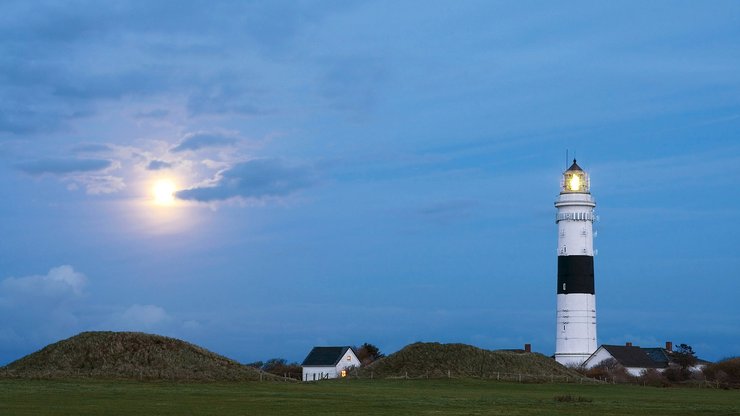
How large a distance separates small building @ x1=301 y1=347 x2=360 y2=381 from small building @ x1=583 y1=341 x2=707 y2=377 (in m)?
24.6

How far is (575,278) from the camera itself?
95125 mm

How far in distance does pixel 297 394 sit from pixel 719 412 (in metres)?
21.8

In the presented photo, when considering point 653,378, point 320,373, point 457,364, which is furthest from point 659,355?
point 457,364

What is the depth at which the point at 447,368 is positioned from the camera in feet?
280

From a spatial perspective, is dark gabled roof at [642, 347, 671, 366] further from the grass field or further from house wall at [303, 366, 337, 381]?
the grass field

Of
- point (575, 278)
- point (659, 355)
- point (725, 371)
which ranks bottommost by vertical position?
point (725, 371)

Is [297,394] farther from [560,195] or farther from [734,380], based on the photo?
[734,380]

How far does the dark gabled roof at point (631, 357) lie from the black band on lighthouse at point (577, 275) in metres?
12.9

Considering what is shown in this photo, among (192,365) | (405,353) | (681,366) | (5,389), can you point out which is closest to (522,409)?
(5,389)

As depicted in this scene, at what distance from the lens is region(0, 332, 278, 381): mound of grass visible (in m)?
73.2

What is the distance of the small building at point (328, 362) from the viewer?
10931 cm

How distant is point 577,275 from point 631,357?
756 inches

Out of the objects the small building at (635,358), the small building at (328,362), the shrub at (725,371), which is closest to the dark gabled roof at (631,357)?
the small building at (635,358)

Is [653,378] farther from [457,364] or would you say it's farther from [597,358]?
[457,364]
